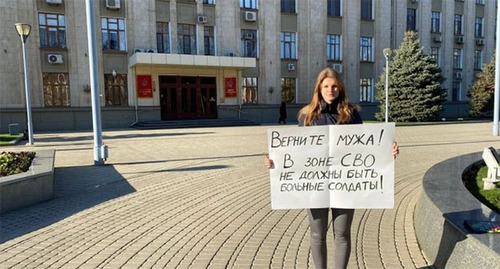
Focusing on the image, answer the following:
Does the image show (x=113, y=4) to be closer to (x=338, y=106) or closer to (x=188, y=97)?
(x=188, y=97)

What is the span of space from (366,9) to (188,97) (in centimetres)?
1775

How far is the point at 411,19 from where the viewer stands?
113ft

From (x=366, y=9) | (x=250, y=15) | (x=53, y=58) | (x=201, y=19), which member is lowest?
(x=53, y=58)

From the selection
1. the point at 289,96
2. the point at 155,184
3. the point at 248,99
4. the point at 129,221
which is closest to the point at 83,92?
the point at 248,99

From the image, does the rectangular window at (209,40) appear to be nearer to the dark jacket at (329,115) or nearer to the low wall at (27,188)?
the low wall at (27,188)

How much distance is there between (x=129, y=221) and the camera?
5055 millimetres

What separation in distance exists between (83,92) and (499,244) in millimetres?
25320

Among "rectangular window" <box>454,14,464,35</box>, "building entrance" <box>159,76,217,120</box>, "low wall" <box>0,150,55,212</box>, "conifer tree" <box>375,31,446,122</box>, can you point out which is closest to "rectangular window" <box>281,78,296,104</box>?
"building entrance" <box>159,76,217,120</box>

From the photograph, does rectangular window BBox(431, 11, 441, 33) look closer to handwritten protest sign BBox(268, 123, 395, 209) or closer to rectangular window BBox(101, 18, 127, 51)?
rectangular window BBox(101, 18, 127, 51)

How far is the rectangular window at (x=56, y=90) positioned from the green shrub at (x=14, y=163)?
1805cm

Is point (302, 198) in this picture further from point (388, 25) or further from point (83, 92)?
point (388, 25)

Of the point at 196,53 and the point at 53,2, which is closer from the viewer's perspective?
the point at 53,2

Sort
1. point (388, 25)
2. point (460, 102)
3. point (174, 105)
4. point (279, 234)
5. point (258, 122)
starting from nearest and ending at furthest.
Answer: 1. point (279, 234)
2. point (174, 105)
3. point (258, 122)
4. point (388, 25)
5. point (460, 102)

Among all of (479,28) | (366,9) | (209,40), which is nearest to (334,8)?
(366,9)
